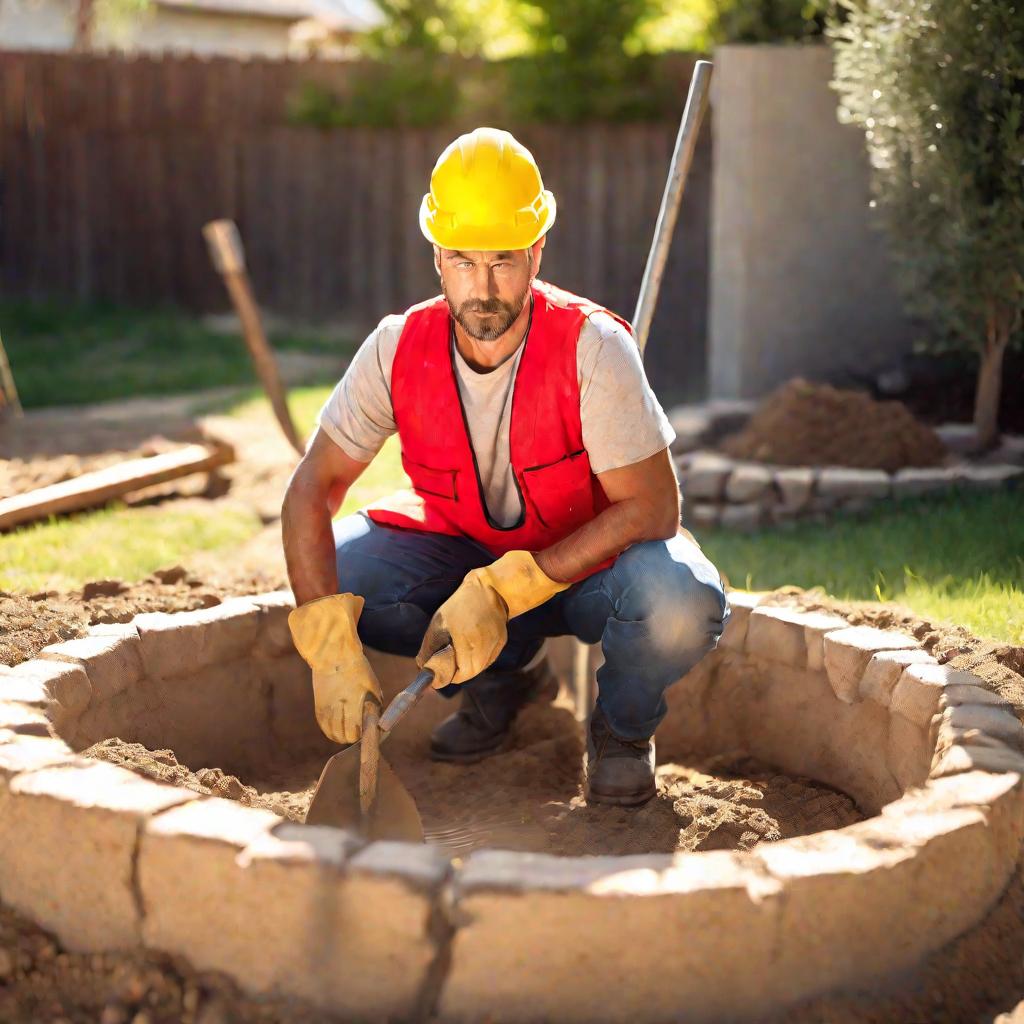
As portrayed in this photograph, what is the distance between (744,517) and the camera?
18.8 ft

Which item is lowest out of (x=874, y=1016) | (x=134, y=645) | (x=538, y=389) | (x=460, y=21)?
(x=874, y=1016)

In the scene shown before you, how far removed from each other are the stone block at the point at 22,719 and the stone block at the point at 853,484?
12.2 feet

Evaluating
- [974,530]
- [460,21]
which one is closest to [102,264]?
[460,21]

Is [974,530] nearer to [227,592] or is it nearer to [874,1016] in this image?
[227,592]

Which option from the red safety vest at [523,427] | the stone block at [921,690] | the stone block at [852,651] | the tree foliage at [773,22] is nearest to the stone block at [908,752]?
the stone block at [921,690]

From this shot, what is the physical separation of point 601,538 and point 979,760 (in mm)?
922

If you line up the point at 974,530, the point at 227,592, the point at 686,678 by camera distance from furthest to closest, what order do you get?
the point at 974,530 < the point at 227,592 < the point at 686,678

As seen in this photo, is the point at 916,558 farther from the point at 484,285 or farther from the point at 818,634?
the point at 484,285

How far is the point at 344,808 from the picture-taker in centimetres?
289

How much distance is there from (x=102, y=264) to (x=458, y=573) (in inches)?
386

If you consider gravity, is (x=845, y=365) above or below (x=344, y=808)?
above

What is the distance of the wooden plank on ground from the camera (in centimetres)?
523

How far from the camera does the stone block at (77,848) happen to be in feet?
7.76

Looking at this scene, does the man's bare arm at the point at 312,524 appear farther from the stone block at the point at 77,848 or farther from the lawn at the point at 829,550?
the lawn at the point at 829,550
